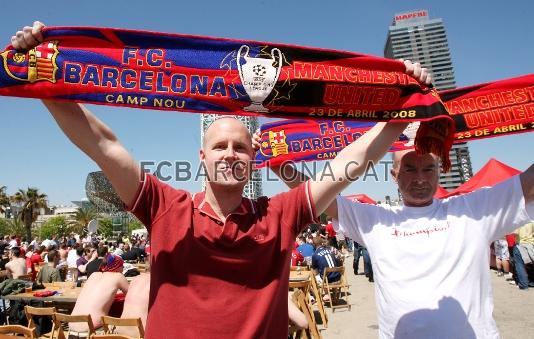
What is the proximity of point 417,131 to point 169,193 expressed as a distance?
1562 mm

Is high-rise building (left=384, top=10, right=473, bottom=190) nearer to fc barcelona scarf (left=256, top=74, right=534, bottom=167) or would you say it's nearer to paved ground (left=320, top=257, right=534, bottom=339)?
paved ground (left=320, top=257, right=534, bottom=339)

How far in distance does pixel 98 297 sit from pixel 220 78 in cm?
367

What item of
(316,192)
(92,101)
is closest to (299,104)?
(316,192)

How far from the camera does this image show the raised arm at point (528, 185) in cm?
204

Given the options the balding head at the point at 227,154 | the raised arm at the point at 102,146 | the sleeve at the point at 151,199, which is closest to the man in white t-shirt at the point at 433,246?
the balding head at the point at 227,154

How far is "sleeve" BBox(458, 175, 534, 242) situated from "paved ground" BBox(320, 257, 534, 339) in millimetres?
4518

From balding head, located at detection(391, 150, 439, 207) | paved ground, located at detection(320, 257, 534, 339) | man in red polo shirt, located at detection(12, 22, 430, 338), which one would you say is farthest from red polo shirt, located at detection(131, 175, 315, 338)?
paved ground, located at detection(320, 257, 534, 339)

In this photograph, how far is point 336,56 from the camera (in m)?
2.21

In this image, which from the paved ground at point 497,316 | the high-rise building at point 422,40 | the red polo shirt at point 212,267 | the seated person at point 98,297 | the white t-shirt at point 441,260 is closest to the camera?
the red polo shirt at point 212,267

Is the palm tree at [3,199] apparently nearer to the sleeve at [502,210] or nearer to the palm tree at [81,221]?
the palm tree at [81,221]

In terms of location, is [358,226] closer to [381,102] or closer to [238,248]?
[381,102]

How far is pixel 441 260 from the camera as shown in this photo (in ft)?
6.78

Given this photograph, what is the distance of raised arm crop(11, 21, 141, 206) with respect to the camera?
148 centimetres

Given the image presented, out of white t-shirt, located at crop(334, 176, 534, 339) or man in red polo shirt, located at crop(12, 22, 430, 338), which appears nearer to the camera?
man in red polo shirt, located at crop(12, 22, 430, 338)
